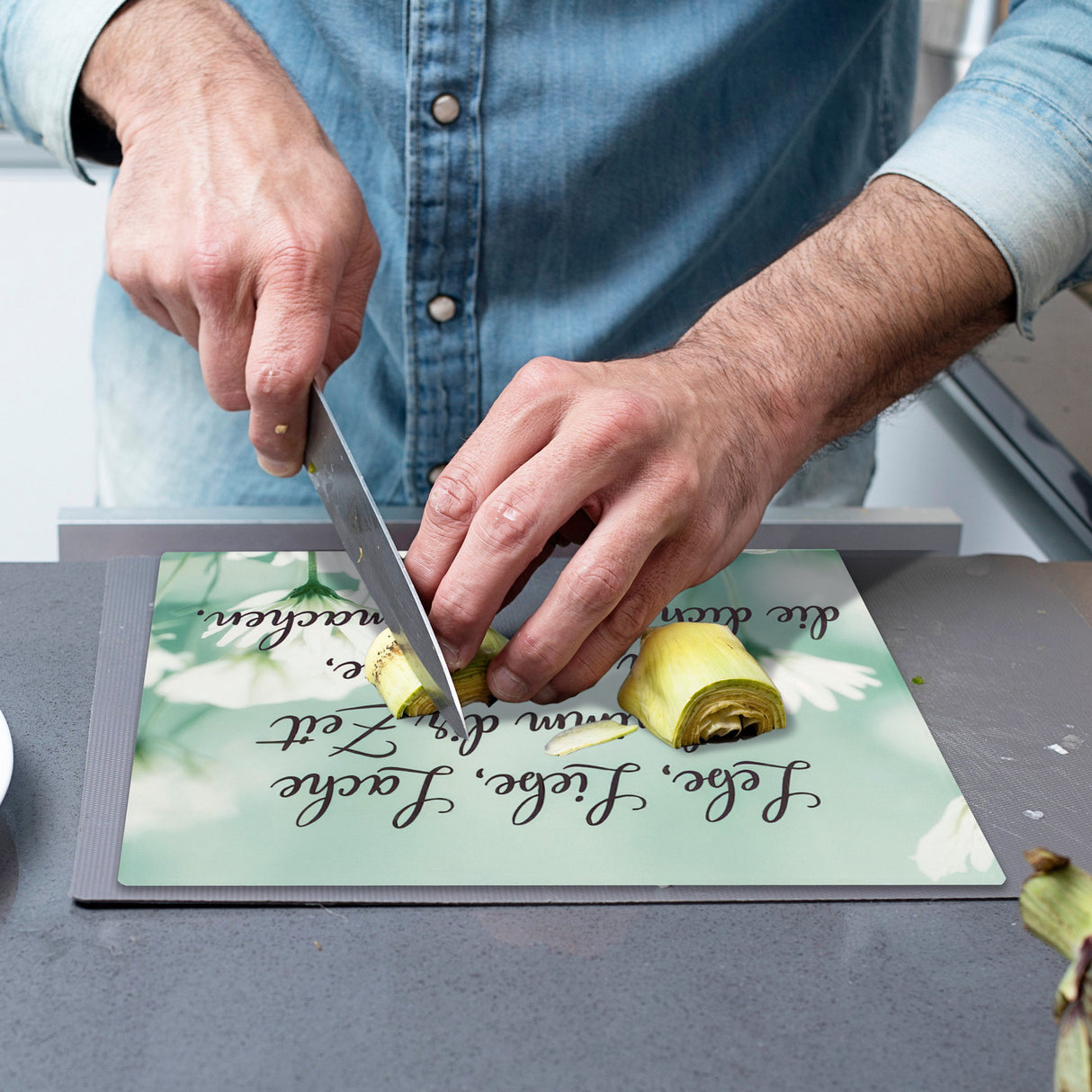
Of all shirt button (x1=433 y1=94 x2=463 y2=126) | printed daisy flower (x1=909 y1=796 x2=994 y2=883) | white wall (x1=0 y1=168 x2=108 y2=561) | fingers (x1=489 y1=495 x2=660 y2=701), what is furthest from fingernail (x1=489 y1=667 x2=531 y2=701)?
white wall (x1=0 y1=168 x2=108 y2=561)

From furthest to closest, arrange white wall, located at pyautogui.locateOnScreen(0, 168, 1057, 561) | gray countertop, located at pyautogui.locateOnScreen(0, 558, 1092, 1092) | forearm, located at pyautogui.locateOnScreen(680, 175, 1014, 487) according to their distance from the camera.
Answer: white wall, located at pyautogui.locateOnScreen(0, 168, 1057, 561), forearm, located at pyautogui.locateOnScreen(680, 175, 1014, 487), gray countertop, located at pyautogui.locateOnScreen(0, 558, 1092, 1092)

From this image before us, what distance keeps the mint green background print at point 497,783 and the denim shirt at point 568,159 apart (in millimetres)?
293

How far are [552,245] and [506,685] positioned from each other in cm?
42

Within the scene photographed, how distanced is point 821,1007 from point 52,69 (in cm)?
76

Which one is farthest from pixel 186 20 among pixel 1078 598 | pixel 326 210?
pixel 1078 598

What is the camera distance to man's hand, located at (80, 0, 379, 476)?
640mm

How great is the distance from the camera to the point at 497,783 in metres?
0.54

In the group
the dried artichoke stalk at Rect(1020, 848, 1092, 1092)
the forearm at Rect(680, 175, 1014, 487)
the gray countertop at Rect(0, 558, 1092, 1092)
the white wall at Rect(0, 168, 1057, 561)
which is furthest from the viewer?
the white wall at Rect(0, 168, 1057, 561)

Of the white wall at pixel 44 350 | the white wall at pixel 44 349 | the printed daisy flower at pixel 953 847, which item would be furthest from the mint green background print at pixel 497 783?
the white wall at pixel 44 349

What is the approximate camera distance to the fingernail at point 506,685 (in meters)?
0.59

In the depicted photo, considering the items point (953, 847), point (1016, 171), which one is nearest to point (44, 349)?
point (1016, 171)

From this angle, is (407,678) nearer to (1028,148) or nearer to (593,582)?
(593,582)

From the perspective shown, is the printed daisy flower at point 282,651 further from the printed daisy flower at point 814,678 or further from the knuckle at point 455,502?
the printed daisy flower at point 814,678

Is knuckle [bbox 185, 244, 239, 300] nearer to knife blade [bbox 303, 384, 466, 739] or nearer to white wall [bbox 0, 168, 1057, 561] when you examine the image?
knife blade [bbox 303, 384, 466, 739]
